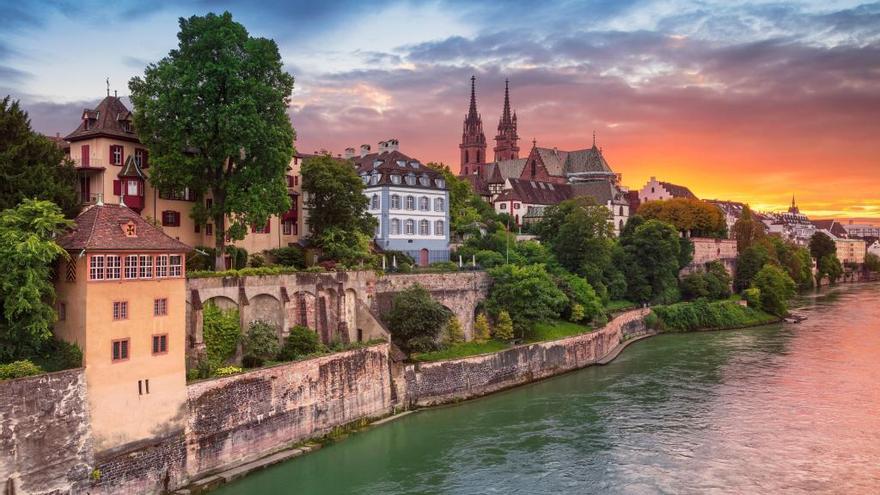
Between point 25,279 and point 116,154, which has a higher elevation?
point 116,154

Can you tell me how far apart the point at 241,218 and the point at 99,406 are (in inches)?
608

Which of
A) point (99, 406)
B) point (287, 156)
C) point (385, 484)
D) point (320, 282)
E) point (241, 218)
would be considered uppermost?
point (287, 156)

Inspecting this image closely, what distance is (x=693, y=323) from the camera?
67.4m

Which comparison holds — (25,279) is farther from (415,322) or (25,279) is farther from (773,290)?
(773,290)

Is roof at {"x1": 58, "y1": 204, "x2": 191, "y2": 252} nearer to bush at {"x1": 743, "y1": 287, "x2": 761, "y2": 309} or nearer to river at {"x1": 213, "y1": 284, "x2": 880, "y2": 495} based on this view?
river at {"x1": 213, "y1": 284, "x2": 880, "y2": 495}

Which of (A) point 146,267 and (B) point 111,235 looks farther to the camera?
(A) point 146,267

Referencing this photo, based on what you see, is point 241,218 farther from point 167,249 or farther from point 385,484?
point 385,484

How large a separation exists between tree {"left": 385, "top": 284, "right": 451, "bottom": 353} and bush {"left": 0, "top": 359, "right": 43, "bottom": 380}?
20.4m

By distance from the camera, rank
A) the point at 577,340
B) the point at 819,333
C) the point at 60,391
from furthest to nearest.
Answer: the point at 819,333 < the point at 577,340 < the point at 60,391

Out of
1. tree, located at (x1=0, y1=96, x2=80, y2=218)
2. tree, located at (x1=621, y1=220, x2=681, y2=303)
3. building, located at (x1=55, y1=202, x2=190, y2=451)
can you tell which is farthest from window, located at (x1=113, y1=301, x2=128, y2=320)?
tree, located at (x1=621, y1=220, x2=681, y2=303)

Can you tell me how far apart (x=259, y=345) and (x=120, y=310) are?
9.01m

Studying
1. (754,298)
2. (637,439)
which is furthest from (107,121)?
(754,298)

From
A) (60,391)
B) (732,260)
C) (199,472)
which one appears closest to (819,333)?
(732,260)

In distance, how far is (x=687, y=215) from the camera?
90.2 meters
